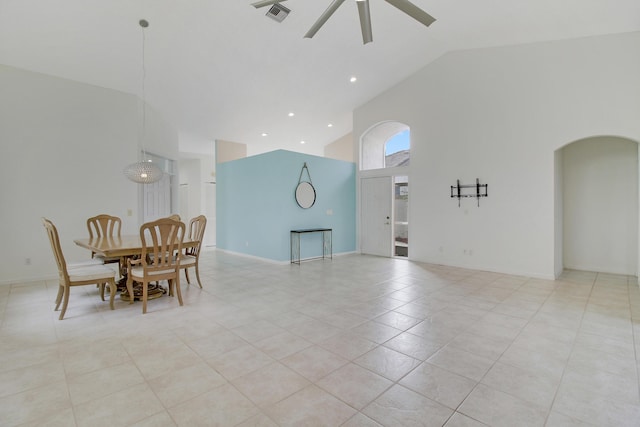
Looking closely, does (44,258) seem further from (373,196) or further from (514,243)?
(514,243)

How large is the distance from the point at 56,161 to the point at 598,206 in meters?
9.32

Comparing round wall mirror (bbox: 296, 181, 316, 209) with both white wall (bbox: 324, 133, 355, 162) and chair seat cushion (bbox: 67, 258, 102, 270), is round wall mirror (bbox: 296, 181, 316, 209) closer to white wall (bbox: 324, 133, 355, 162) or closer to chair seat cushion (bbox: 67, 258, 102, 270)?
white wall (bbox: 324, 133, 355, 162)

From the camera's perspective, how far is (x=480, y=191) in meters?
5.58

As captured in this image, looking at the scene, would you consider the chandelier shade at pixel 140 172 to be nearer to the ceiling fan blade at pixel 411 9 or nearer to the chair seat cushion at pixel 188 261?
the chair seat cushion at pixel 188 261

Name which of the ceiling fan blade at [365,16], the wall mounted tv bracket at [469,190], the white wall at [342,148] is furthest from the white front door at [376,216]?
the ceiling fan blade at [365,16]

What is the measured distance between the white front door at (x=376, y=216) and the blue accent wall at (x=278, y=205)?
284 millimetres

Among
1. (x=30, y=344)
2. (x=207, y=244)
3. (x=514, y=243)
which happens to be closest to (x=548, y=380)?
(x=514, y=243)

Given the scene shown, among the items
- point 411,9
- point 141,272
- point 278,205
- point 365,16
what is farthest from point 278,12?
point 141,272

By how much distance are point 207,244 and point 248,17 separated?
6.82 meters

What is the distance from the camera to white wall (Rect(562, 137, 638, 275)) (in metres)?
5.09

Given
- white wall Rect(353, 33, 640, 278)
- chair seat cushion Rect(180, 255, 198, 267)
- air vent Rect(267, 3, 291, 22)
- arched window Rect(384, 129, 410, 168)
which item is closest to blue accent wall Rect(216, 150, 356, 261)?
arched window Rect(384, 129, 410, 168)

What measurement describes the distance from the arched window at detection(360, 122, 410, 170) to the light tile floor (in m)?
3.89

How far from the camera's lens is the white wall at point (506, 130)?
177 inches

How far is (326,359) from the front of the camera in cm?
233
